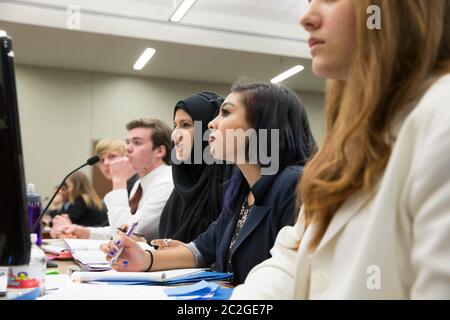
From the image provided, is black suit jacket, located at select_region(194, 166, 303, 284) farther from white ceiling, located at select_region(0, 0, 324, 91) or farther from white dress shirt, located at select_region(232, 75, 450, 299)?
white ceiling, located at select_region(0, 0, 324, 91)

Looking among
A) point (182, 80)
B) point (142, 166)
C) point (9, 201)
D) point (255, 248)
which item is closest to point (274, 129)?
point (255, 248)

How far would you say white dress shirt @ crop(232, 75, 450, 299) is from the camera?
503mm

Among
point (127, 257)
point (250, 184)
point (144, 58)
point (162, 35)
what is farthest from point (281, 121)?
point (144, 58)

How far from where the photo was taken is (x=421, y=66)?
63 cm

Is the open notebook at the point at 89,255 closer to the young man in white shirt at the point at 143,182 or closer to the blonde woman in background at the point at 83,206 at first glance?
the young man in white shirt at the point at 143,182

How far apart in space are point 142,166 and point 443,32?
205cm

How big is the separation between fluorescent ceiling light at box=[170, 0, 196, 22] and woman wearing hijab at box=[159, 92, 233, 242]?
2.33m

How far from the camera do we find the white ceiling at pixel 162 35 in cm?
461

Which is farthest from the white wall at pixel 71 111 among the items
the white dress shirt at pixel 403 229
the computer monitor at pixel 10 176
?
the white dress shirt at pixel 403 229

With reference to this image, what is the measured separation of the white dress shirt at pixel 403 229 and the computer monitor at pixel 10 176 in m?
0.45

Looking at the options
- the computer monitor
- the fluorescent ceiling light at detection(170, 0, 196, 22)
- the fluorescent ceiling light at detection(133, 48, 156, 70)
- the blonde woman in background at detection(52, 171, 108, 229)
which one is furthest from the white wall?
the computer monitor

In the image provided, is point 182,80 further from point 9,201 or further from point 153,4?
point 9,201

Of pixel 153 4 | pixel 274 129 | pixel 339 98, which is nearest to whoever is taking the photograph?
pixel 339 98

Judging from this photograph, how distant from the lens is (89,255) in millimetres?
1484
